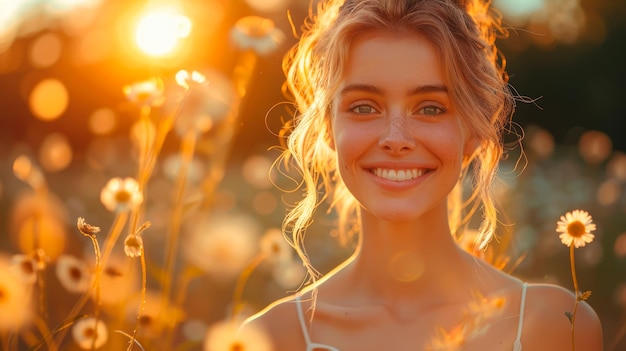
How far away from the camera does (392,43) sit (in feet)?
9.12

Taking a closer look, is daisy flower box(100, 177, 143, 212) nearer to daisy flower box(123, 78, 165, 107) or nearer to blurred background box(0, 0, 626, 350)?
daisy flower box(123, 78, 165, 107)

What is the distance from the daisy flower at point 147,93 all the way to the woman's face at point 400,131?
56 cm

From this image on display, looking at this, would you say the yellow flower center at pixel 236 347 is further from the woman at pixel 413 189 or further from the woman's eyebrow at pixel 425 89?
the woman's eyebrow at pixel 425 89

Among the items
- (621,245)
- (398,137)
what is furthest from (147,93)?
(621,245)

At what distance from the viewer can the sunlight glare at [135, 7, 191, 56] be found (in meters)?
2.68

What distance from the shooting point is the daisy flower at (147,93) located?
Answer: 260cm

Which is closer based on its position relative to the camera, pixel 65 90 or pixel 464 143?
pixel 464 143

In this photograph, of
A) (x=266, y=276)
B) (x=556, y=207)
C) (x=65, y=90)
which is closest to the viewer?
(x=266, y=276)

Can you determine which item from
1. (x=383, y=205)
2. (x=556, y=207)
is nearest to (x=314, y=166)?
(x=383, y=205)

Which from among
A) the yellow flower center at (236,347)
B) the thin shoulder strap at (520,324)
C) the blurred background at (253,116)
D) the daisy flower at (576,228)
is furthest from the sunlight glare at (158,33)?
the blurred background at (253,116)

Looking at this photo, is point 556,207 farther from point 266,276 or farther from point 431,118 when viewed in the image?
point 431,118

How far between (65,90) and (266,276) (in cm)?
684

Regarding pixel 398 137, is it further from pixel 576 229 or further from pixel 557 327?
pixel 557 327

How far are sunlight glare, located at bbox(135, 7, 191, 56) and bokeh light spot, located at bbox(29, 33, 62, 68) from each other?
11.0 metres
